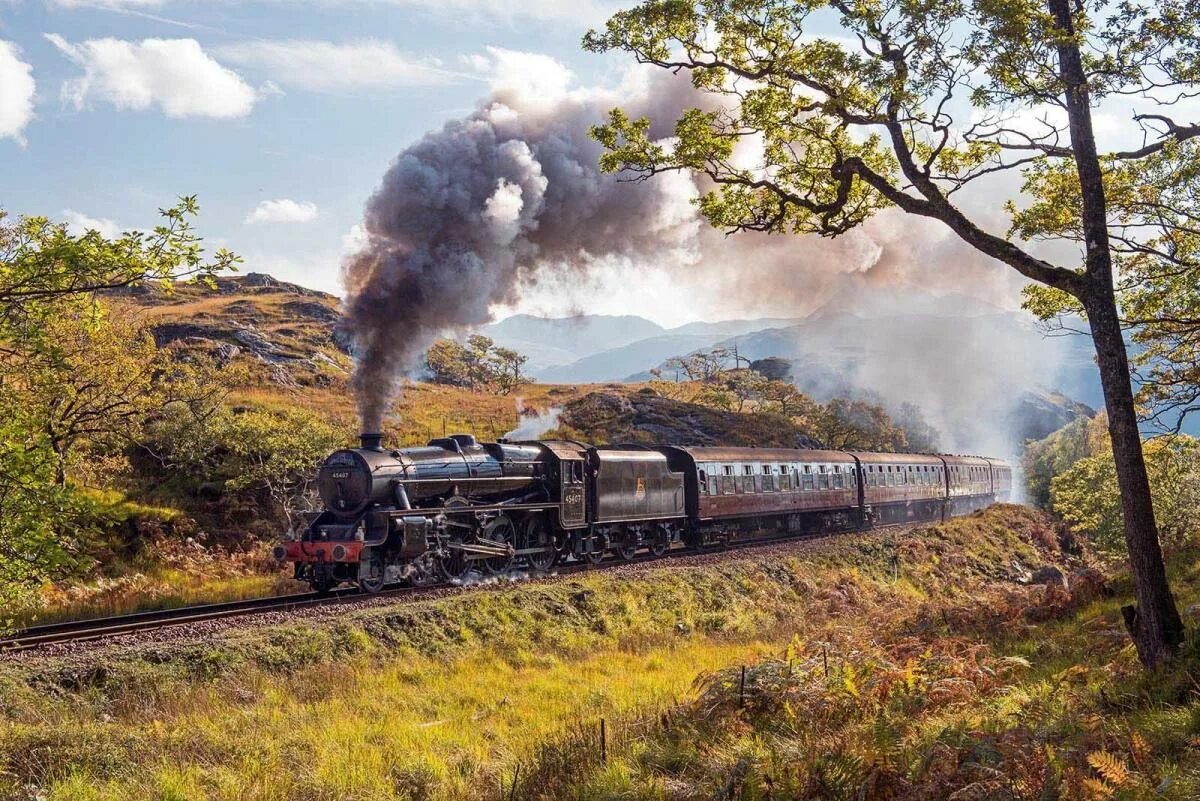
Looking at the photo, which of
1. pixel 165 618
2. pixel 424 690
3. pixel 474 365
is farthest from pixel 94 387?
pixel 474 365

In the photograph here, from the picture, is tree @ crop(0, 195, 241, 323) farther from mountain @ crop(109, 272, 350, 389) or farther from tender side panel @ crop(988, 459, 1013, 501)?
tender side panel @ crop(988, 459, 1013, 501)

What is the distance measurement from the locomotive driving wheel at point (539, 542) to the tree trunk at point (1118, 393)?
1279cm

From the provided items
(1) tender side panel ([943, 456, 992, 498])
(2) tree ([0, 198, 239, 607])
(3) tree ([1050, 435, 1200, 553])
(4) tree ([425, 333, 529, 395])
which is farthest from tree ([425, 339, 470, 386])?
(2) tree ([0, 198, 239, 607])

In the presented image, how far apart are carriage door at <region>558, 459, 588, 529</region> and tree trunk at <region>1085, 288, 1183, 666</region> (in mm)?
12540

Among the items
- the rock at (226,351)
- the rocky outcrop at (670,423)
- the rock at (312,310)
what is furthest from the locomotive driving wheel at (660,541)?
the rock at (312,310)

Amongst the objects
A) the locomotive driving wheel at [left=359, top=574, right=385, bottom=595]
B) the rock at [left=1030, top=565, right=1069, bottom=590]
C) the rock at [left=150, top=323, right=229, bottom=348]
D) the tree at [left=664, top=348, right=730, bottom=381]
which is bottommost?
the rock at [left=1030, top=565, right=1069, bottom=590]

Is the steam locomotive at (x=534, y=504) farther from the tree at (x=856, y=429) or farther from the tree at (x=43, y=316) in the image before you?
the tree at (x=856, y=429)

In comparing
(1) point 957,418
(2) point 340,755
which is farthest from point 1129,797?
(1) point 957,418

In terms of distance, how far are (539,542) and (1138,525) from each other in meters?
13.2

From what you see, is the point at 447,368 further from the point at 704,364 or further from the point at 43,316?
the point at 43,316

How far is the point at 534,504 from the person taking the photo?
1884 cm

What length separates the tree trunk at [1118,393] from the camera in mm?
8070

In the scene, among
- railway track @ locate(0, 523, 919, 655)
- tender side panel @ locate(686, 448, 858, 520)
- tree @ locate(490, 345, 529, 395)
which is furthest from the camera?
tree @ locate(490, 345, 529, 395)

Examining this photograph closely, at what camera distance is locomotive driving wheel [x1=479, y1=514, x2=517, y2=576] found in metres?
18.0
